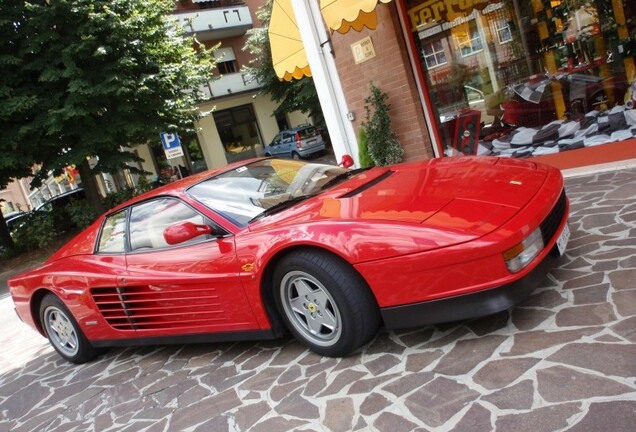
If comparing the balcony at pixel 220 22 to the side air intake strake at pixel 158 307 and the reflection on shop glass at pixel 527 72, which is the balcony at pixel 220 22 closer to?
the reflection on shop glass at pixel 527 72

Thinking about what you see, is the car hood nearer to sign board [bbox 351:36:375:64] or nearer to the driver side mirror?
the driver side mirror

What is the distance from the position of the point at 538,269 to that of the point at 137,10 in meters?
14.6

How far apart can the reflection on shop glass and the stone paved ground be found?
2704mm

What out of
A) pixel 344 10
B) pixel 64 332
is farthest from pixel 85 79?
pixel 64 332

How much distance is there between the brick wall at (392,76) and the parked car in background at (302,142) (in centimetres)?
1375

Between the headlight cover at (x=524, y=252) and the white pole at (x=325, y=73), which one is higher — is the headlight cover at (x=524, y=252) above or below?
below

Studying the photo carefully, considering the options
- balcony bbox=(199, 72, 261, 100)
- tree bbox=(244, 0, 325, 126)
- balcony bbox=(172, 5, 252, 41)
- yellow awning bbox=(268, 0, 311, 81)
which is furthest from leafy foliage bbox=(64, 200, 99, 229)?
balcony bbox=(172, 5, 252, 41)

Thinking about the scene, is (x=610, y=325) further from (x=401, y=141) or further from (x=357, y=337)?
(x=401, y=141)

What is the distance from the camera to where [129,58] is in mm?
13680

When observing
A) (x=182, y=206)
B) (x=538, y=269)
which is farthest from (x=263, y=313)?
(x=538, y=269)

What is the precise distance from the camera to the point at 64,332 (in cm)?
446

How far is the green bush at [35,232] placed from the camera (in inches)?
586

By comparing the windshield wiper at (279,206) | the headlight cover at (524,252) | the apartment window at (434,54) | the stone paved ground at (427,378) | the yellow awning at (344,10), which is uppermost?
the yellow awning at (344,10)

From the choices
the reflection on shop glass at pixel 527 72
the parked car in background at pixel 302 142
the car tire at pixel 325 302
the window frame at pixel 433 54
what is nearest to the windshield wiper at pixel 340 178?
the car tire at pixel 325 302
